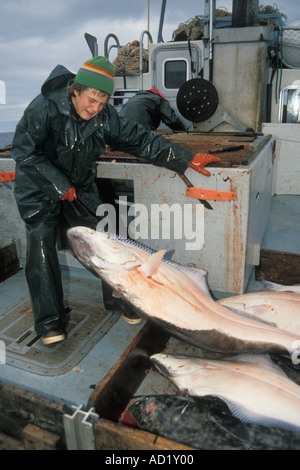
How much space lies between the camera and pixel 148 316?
2.07m

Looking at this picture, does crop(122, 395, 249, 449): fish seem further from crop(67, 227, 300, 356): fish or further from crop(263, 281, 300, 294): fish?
crop(263, 281, 300, 294): fish

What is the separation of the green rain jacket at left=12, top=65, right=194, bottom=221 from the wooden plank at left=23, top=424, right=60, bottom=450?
148 centimetres

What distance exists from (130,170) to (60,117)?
2.97 feet

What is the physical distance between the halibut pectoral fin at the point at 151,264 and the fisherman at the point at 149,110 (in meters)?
3.78

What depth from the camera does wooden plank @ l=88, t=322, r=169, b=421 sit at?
1873 millimetres

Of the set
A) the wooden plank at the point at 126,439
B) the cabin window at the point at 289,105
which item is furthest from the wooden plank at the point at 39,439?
the cabin window at the point at 289,105

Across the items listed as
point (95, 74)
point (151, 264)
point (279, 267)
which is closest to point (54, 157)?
point (95, 74)

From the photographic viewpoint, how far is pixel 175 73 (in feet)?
24.3

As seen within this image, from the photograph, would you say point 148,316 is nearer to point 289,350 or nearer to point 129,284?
point 129,284

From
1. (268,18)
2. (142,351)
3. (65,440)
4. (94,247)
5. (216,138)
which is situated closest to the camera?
(65,440)

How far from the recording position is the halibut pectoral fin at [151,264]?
81.7 inches

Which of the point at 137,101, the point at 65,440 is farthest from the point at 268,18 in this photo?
the point at 65,440

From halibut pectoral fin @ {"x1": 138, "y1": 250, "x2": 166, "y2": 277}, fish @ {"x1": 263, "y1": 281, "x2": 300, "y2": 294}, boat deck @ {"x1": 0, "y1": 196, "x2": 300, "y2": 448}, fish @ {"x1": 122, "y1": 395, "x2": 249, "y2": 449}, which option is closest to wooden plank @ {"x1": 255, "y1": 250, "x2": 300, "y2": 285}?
boat deck @ {"x1": 0, "y1": 196, "x2": 300, "y2": 448}

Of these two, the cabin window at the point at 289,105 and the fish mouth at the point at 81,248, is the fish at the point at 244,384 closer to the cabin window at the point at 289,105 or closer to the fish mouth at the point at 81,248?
the fish mouth at the point at 81,248
